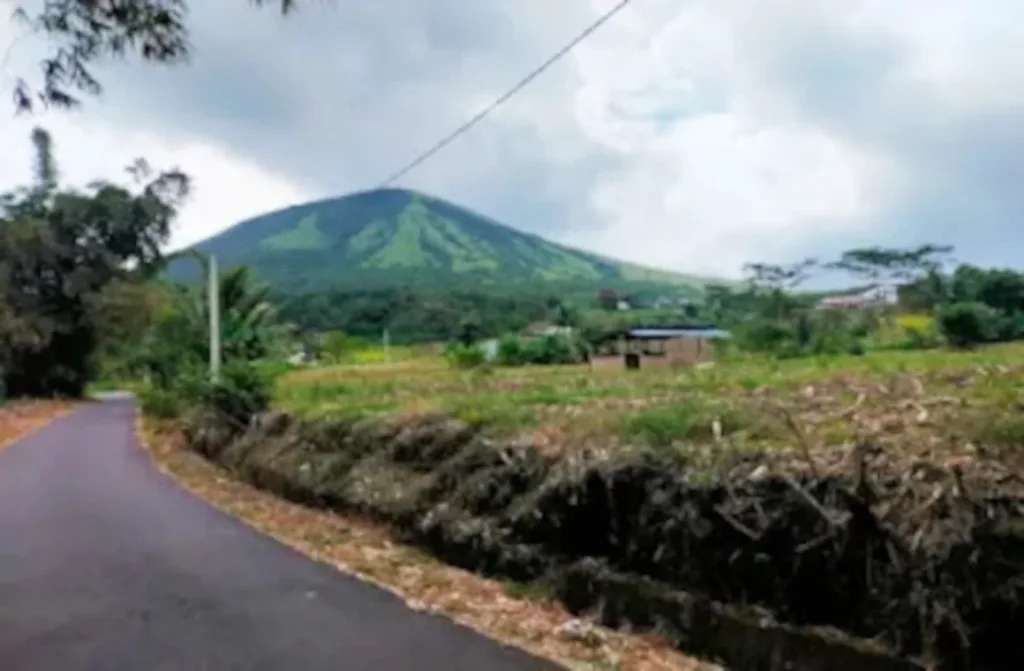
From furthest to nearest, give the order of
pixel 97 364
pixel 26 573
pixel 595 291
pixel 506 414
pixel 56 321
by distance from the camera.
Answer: pixel 595 291
pixel 97 364
pixel 56 321
pixel 506 414
pixel 26 573

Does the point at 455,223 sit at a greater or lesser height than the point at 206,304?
greater

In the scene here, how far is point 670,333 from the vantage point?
45.6 meters

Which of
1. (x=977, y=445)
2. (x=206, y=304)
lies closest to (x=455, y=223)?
(x=206, y=304)

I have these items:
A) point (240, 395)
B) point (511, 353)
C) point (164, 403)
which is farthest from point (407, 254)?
point (240, 395)

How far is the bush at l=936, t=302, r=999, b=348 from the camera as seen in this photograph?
84.6 feet

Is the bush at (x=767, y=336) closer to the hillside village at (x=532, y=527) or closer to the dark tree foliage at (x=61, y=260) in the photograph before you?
the hillside village at (x=532, y=527)

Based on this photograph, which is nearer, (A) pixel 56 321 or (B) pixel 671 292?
(A) pixel 56 321

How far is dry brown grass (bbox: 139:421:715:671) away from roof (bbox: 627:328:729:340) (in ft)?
101

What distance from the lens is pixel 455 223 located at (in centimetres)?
8319

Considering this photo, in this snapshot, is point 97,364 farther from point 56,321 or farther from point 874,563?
point 874,563

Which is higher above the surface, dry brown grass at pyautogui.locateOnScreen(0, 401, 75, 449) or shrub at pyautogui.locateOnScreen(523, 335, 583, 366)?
shrub at pyautogui.locateOnScreen(523, 335, 583, 366)

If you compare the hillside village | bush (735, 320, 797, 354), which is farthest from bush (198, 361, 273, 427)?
bush (735, 320, 797, 354)

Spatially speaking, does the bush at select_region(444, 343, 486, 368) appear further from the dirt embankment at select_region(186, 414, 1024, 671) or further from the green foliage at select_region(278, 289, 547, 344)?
the dirt embankment at select_region(186, 414, 1024, 671)

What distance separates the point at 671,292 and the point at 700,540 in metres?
76.8
